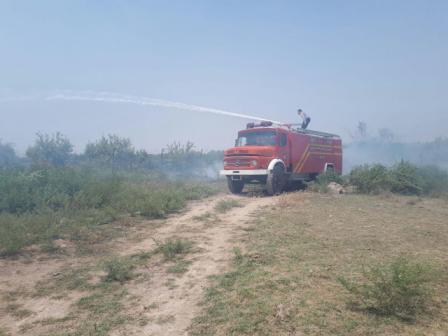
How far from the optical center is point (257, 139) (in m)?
13.8

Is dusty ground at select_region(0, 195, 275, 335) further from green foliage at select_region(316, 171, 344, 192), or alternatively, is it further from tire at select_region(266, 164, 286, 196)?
green foliage at select_region(316, 171, 344, 192)

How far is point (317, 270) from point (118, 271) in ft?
10.1

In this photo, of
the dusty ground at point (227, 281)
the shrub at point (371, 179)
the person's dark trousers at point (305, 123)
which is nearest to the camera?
the dusty ground at point (227, 281)

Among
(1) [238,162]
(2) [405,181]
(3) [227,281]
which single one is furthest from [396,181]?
(3) [227,281]

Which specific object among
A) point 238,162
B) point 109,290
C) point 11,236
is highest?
point 238,162

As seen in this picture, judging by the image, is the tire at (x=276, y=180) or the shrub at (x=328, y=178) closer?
the tire at (x=276, y=180)

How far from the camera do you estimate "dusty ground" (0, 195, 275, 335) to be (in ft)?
11.9

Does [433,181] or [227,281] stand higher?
[433,181]

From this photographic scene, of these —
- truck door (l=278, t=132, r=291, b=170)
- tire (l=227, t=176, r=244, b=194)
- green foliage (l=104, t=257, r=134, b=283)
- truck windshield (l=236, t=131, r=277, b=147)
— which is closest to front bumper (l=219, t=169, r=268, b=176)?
tire (l=227, t=176, r=244, b=194)

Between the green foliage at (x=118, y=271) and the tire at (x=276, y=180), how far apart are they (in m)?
8.30

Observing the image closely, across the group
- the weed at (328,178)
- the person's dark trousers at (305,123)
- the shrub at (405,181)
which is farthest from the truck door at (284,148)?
the shrub at (405,181)

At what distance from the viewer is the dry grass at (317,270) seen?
3.35 metres

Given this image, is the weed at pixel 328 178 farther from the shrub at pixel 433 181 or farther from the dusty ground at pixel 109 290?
the dusty ground at pixel 109 290

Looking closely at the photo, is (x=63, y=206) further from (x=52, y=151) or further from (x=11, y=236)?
(x=52, y=151)
